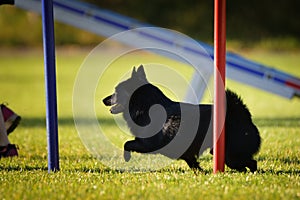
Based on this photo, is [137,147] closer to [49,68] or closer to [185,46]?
[49,68]

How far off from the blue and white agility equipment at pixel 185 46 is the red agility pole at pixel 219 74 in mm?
4072

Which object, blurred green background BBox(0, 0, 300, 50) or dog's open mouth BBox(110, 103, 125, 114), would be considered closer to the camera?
dog's open mouth BBox(110, 103, 125, 114)

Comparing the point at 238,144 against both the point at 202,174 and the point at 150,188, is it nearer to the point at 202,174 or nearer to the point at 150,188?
the point at 202,174

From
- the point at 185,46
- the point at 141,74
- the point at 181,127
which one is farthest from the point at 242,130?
the point at 185,46

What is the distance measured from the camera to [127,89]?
5254 millimetres

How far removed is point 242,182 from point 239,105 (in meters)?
0.79

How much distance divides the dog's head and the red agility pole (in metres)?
0.80

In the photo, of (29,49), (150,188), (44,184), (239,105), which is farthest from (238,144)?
(29,49)

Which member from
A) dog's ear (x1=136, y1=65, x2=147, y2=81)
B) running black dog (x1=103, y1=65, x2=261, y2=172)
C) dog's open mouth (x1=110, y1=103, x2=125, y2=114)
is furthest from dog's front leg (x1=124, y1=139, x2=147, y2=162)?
dog's ear (x1=136, y1=65, x2=147, y2=81)

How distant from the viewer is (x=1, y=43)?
28.1m

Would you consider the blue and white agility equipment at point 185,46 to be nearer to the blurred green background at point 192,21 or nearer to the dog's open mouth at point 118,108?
the dog's open mouth at point 118,108

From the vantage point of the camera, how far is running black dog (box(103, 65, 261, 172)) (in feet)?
16.3

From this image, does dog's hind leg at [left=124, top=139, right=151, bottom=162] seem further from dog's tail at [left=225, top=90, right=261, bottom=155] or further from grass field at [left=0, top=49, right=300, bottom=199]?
dog's tail at [left=225, top=90, right=261, bottom=155]

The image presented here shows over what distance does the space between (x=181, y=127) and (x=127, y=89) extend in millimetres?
632
